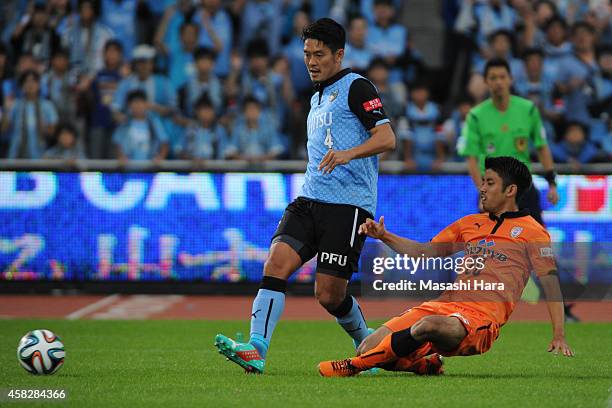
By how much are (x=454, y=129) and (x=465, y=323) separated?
913 centimetres

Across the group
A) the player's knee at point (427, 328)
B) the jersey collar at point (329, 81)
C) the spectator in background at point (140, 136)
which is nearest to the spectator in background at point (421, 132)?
the spectator in background at point (140, 136)

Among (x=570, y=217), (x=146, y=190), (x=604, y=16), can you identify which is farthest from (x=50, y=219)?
(x=604, y=16)

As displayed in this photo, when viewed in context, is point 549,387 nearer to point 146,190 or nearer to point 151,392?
point 151,392

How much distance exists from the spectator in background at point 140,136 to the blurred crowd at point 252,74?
0.02 meters

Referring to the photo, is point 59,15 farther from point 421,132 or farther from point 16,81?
point 421,132

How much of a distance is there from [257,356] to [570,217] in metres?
7.75

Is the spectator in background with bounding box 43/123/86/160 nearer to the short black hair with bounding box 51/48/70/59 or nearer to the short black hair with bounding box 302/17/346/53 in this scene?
the short black hair with bounding box 51/48/70/59

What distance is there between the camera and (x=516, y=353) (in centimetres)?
1021

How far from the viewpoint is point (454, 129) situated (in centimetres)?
1678

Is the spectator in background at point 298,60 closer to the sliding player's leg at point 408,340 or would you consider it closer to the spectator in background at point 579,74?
the spectator in background at point 579,74

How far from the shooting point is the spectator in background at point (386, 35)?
1797 centimetres

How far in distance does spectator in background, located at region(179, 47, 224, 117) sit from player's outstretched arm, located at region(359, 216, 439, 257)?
9.29 meters

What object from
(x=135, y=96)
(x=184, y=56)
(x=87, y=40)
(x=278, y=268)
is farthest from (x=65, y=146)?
(x=278, y=268)

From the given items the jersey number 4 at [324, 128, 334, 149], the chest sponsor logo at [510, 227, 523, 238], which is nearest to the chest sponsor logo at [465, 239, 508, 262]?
the chest sponsor logo at [510, 227, 523, 238]
